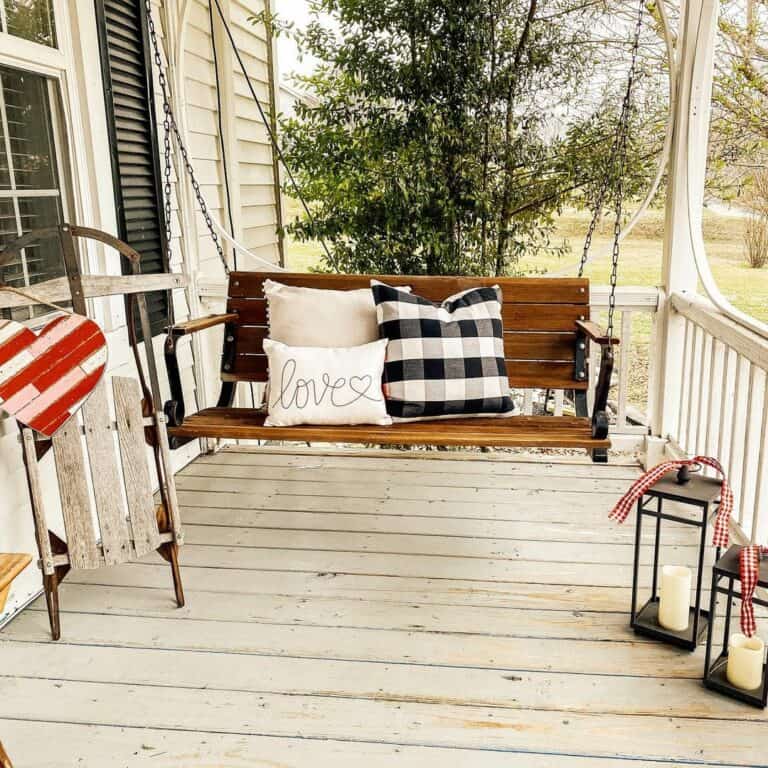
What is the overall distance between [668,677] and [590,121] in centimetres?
313

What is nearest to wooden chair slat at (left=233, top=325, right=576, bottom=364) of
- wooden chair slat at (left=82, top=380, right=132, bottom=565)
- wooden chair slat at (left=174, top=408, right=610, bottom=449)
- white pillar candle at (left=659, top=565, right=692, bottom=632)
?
wooden chair slat at (left=174, top=408, right=610, bottom=449)

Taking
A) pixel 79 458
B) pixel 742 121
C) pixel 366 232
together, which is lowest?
pixel 79 458

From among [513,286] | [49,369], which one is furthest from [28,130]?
[513,286]

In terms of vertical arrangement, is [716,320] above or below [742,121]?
below

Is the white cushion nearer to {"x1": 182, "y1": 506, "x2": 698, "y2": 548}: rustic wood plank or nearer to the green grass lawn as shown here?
{"x1": 182, "y1": 506, "x2": 698, "y2": 548}: rustic wood plank

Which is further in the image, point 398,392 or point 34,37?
point 398,392

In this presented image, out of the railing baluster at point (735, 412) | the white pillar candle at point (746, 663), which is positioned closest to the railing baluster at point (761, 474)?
the railing baluster at point (735, 412)

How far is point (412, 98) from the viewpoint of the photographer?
157 inches

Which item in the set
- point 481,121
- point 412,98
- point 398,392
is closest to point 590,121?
point 481,121

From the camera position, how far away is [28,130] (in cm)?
231

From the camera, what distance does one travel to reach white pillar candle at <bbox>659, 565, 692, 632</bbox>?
195 centimetres

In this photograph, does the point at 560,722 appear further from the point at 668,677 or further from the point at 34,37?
the point at 34,37

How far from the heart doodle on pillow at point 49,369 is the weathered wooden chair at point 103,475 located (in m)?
0.10

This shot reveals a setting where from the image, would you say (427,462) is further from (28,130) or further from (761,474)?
(28,130)
